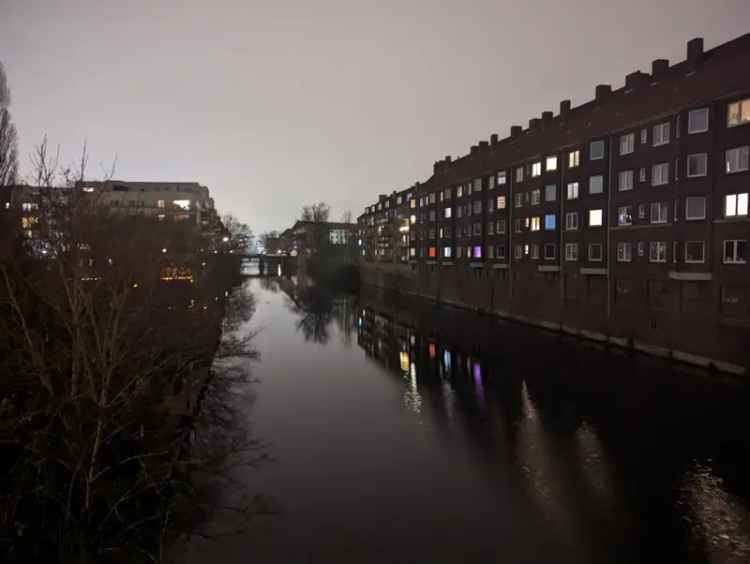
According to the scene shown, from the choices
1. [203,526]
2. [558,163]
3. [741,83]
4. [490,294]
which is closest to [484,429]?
[203,526]

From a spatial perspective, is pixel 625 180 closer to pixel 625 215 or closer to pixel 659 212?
pixel 625 215

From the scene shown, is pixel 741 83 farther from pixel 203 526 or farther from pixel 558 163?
pixel 203 526

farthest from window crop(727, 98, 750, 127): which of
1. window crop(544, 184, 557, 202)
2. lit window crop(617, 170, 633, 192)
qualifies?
window crop(544, 184, 557, 202)

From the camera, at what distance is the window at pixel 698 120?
1179 inches

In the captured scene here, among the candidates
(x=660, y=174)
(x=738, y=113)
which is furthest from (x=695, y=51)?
(x=660, y=174)

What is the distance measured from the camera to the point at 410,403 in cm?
2662

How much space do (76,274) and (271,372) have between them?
24277 millimetres

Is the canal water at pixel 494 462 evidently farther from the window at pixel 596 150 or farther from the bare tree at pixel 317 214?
the bare tree at pixel 317 214

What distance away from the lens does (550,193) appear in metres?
45.8

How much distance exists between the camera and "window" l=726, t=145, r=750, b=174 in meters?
27.7

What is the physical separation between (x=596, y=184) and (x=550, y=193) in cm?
623

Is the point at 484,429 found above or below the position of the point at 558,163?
below

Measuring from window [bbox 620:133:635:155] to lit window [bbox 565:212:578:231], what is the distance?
20.7ft

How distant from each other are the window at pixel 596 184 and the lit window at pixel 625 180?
6.69 ft
